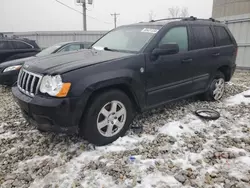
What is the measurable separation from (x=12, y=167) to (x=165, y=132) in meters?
2.14

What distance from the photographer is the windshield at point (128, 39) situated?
11.4 ft

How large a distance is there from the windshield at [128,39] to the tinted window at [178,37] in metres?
0.21

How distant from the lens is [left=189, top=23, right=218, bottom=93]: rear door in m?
4.07

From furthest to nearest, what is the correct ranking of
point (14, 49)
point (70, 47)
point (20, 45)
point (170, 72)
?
point (20, 45) < point (14, 49) < point (70, 47) < point (170, 72)

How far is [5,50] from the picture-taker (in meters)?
7.57

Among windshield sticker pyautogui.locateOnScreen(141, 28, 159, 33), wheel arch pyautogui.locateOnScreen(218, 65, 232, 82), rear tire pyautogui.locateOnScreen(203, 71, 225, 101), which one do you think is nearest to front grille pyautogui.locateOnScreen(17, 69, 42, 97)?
windshield sticker pyautogui.locateOnScreen(141, 28, 159, 33)

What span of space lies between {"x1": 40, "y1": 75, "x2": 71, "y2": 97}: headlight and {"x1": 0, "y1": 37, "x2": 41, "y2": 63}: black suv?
228 inches

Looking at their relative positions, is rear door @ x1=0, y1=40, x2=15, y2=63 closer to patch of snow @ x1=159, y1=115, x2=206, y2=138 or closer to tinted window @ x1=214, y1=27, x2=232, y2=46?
patch of snow @ x1=159, y1=115, x2=206, y2=138

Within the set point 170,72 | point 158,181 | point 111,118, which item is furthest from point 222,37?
point 158,181

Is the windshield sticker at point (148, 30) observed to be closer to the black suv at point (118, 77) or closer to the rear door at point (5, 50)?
the black suv at point (118, 77)

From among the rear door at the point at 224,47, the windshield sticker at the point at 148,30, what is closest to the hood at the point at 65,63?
the windshield sticker at the point at 148,30

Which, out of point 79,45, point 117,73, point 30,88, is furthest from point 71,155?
point 79,45

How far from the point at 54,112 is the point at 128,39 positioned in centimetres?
187

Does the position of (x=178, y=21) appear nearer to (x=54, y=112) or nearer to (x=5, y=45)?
(x=54, y=112)
